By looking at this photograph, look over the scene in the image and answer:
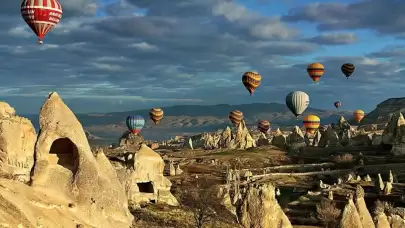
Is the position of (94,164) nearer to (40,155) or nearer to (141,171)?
(40,155)

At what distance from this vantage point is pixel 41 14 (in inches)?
2601

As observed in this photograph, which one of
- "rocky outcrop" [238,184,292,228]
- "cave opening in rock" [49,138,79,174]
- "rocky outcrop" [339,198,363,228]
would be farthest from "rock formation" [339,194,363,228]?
"cave opening in rock" [49,138,79,174]

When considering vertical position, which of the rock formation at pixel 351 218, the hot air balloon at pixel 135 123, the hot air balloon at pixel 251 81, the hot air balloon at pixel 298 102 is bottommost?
the rock formation at pixel 351 218

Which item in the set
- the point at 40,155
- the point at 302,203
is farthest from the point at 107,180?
the point at 302,203

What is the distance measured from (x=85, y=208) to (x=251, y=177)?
8646 cm

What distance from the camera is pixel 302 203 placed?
77.2m

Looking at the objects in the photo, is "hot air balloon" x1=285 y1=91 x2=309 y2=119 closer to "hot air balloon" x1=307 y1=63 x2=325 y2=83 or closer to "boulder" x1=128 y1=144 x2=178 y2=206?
"hot air balloon" x1=307 y1=63 x2=325 y2=83

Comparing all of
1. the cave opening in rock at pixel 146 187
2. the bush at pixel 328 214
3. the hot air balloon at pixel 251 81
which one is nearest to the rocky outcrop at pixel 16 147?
the cave opening in rock at pixel 146 187

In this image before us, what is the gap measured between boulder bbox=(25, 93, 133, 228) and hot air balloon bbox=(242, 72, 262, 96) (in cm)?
11191

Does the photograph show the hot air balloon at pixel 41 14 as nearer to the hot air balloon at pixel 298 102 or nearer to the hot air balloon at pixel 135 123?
the hot air balloon at pixel 298 102

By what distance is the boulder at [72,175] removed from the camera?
88.9 ft

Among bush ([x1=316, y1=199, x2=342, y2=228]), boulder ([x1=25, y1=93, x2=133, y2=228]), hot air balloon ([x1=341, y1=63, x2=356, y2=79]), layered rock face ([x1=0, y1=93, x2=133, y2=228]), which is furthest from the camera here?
hot air balloon ([x1=341, y1=63, x2=356, y2=79])

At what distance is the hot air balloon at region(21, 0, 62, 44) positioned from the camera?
6581 centimetres

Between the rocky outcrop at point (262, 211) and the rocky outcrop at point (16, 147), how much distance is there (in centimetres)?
1629
